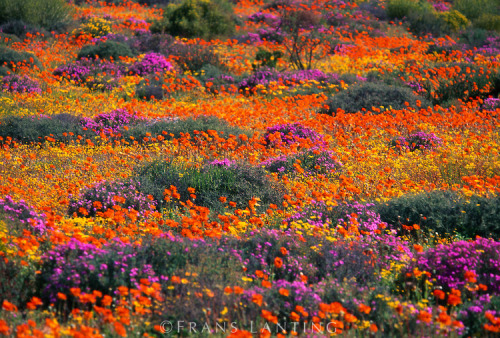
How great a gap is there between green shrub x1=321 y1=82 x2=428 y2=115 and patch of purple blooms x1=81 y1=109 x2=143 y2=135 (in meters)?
4.73

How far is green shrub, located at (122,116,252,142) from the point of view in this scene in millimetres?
9516

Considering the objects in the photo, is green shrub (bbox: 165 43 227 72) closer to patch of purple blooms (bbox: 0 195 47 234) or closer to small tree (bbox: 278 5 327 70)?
small tree (bbox: 278 5 327 70)

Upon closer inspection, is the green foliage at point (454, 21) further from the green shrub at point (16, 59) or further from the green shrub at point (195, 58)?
the green shrub at point (16, 59)

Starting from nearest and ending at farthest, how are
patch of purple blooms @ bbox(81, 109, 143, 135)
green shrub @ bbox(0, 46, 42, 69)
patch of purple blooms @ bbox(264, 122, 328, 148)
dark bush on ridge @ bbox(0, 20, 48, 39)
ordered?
patch of purple blooms @ bbox(264, 122, 328, 148)
patch of purple blooms @ bbox(81, 109, 143, 135)
green shrub @ bbox(0, 46, 42, 69)
dark bush on ridge @ bbox(0, 20, 48, 39)

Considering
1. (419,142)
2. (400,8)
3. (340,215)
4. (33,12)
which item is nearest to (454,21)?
(400,8)

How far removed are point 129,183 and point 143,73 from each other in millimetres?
9330

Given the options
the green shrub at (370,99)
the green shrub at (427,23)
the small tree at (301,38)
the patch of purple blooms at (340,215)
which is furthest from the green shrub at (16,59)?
the green shrub at (427,23)

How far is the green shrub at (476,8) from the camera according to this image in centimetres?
2769

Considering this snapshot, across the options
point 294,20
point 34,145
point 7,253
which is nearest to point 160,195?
point 7,253

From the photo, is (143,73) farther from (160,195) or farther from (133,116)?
(160,195)

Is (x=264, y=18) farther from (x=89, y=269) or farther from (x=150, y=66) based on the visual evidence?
(x=89, y=269)

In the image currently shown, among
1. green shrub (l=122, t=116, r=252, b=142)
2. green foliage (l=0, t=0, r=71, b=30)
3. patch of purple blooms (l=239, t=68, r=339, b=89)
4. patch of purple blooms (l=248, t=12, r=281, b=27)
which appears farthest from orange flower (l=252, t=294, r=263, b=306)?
patch of purple blooms (l=248, t=12, r=281, b=27)

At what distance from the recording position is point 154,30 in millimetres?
22234

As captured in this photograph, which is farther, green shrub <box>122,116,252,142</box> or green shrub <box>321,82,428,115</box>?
green shrub <box>321,82,428,115</box>
